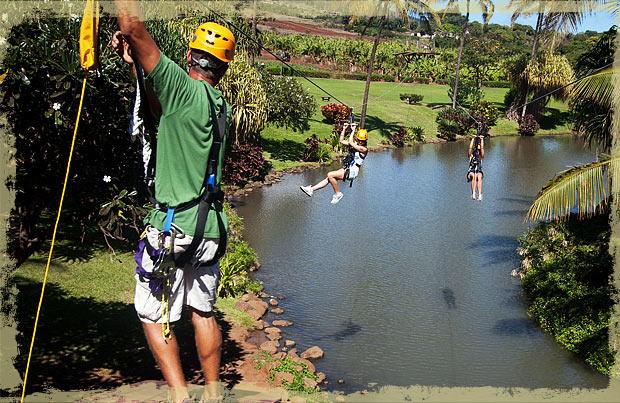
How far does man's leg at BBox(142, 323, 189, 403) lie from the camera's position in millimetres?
4176

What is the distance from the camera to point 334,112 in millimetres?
39562

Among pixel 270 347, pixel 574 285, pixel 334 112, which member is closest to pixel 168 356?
pixel 270 347

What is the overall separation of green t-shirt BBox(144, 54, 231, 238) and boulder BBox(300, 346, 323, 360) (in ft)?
28.6

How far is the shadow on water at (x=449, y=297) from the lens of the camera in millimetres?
15495

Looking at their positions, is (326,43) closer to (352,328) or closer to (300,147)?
(300,147)

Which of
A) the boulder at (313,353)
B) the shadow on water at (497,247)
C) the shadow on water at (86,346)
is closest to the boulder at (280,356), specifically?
the boulder at (313,353)

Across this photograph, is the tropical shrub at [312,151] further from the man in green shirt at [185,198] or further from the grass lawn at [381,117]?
the man in green shirt at [185,198]

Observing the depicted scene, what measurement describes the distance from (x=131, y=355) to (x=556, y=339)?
9164 mm

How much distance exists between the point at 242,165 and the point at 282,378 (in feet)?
56.6

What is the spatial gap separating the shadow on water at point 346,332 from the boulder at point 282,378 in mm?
2808

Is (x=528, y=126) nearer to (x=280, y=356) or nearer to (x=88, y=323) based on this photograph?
(x=280, y=356)

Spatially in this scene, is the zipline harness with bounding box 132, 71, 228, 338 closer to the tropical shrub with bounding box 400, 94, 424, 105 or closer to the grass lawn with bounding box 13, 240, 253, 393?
the grass lawn with bounding box 13, 240, 253, 393

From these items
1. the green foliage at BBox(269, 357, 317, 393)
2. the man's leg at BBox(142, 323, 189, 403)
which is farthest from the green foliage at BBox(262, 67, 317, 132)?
the man's leg at BBox(142, 323, 189, 403)

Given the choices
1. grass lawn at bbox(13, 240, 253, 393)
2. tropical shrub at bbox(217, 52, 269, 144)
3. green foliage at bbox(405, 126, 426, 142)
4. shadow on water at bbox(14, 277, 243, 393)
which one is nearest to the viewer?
shadow on water at bbox(14, 277, 243, 393)
